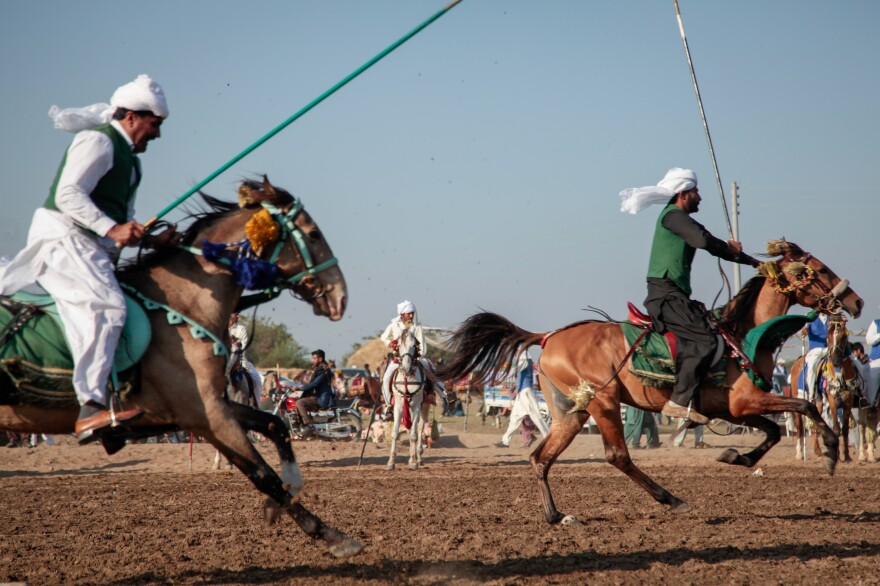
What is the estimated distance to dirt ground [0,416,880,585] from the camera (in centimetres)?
628

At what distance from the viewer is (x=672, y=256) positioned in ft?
29.9

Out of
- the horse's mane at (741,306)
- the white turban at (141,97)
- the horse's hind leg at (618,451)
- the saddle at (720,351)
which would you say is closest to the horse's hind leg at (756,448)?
the saddle at (720,351)

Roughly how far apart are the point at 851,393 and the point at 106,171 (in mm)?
13960

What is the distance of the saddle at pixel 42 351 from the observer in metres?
5.28

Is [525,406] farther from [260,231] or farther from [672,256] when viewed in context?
[260,231]

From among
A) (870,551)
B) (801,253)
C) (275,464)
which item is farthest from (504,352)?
(275,464)

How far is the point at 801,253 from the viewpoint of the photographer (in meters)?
9.55

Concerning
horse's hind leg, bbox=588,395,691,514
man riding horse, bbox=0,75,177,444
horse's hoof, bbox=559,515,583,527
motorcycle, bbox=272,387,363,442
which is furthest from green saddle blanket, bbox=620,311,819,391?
motorcycle, bbox=272,387,363,442

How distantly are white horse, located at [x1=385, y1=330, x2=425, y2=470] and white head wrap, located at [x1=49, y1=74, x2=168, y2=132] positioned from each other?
10.9 m

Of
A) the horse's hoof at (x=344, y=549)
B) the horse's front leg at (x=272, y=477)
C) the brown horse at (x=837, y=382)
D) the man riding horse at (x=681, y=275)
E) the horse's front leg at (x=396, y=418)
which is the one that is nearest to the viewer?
the horse's front leg at (x=272, y=477)

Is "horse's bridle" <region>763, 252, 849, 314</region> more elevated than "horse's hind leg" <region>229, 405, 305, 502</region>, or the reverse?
"horse's bridle" <region>763, 252, 849, 314</region>

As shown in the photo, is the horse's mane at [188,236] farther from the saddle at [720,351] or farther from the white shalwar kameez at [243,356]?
the white shalwar kameez at [243,356]

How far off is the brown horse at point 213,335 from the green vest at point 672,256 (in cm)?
432

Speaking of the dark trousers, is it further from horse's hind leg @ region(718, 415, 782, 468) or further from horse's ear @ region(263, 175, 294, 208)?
horse's ear @ region(263, 175, 294, 208)
